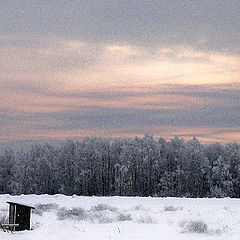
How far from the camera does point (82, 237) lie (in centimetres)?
1582

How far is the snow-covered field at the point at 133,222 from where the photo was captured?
639 inches

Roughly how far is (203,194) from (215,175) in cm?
386

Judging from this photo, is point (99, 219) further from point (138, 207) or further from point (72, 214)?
point (138, 207)

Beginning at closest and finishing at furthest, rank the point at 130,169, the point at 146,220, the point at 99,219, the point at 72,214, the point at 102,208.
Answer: the point at 146,220 → the point at 99,219 → the point at 72,214 → the point at 102,208 → the point at 130,169

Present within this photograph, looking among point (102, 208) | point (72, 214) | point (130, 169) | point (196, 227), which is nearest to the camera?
point (196, 227)

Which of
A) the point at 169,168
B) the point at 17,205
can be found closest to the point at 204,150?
the point at 169,168

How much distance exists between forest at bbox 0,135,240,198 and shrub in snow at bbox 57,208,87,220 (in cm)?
4022

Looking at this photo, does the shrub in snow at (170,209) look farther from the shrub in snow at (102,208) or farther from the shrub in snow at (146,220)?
the shrub in snow at (146,220)

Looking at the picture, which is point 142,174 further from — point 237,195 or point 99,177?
point 237,195

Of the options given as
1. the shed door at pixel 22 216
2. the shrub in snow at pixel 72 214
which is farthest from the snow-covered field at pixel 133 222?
the shed door at pixel 22 216

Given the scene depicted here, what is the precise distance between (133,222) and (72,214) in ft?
14.4

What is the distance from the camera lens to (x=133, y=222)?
64.3 feet

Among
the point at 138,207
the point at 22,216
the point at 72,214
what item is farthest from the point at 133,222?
the point at 22,216

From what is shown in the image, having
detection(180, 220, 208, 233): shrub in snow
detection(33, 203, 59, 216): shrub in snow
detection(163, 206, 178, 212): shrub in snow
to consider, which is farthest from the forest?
detection(180, 220, 208, 233): shrub in snow
